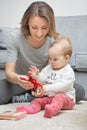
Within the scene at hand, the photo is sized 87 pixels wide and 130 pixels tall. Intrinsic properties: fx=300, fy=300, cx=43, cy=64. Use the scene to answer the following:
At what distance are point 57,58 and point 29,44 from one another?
0.79 ft

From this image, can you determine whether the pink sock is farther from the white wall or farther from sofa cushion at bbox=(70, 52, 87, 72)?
the white wall

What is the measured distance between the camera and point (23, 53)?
5.75 ft

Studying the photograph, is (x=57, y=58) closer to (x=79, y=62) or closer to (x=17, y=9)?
(x=79, y=62)

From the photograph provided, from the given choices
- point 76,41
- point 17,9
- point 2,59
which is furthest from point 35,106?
point 17,9

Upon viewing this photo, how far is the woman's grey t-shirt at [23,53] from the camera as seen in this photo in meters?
1.72

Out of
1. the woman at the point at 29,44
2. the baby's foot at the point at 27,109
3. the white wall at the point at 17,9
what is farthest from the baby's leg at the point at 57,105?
the white wall at the point at 17,9

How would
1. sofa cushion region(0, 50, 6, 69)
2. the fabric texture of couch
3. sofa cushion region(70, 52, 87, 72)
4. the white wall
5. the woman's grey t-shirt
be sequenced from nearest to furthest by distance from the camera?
the fabric texture of couch < the woman's grey t-shirt < sofa cushion region(70, 52, 87, 72) < sofa cushion region(0, 50, 6, 69) < the white wall

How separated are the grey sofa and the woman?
1.58 feet

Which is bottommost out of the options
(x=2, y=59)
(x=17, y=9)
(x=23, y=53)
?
(x=2, y=59)

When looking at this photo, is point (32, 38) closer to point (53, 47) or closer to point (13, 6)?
point (53, 47)

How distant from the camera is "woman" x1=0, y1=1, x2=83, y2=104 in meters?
1.61

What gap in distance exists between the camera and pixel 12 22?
11.1 ft

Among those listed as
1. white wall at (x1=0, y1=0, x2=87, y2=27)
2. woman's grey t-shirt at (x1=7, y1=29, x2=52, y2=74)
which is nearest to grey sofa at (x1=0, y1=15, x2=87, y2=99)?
white wall at (x1=0, y1=0, x2=87, y2=27)

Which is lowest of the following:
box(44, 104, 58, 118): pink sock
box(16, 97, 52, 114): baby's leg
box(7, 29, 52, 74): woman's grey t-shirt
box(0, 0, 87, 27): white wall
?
box(16, 97, 52, 114): baby's leg
